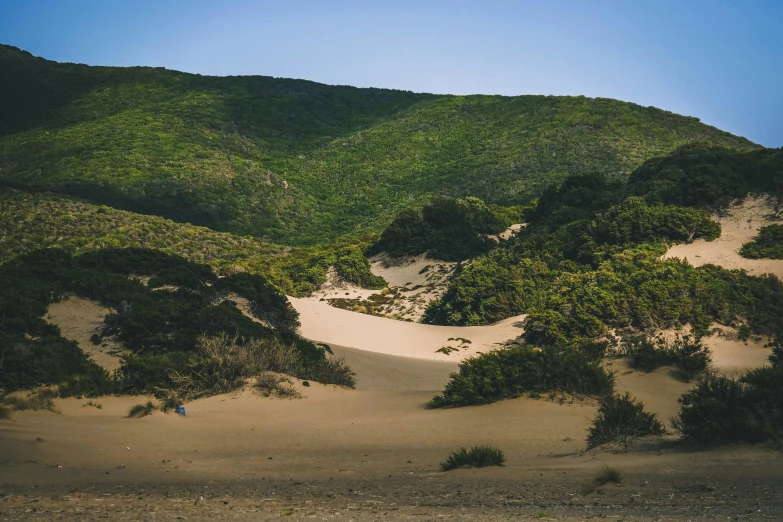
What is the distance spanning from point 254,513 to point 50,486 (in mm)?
2348

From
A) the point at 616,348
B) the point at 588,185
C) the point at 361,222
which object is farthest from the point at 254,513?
the point at 361,222

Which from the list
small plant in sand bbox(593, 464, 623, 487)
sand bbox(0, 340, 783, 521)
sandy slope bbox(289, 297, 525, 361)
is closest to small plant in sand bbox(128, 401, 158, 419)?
sand bbox(0, 340, 783, 521)

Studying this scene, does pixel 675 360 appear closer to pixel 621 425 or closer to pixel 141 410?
pixel 621 425

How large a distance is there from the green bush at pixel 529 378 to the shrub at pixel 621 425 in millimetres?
2385

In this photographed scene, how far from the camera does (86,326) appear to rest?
15.7m

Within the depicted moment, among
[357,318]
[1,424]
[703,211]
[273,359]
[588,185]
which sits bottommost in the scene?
[1,424]

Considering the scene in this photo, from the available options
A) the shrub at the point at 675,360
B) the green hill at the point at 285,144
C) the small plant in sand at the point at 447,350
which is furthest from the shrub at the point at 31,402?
the green hill at the point at 285,144

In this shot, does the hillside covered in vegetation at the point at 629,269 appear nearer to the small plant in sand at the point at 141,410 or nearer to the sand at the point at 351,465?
the sand at the point at 351,465

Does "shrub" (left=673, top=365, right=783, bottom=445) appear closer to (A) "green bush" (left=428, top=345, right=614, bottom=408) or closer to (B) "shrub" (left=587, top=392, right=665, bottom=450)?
(B) "shrub" (left=587, top=392, right=665, bottom=450)

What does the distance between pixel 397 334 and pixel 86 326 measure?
10270 mm

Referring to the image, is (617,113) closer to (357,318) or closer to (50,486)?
(357,318)

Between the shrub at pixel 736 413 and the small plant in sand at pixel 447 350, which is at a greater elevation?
the small plant in sand at pixel 447 350

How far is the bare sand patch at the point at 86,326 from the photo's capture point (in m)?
14.6

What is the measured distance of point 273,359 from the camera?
13.7 metres
